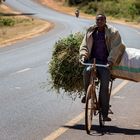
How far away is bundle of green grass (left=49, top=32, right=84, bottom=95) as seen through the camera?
9.95 m

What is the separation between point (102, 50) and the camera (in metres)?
9.18

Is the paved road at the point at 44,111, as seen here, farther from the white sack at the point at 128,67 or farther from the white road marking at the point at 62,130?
the white sack at the point at 128,67

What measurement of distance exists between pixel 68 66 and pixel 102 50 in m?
1.04

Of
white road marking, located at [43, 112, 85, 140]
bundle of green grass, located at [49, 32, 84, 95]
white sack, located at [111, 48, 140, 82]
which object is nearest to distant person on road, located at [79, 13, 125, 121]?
white sack, located at [111, 48, 140, 82]

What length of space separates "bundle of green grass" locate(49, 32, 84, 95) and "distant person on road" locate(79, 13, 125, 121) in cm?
80

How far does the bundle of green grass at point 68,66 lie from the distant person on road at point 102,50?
804 mm

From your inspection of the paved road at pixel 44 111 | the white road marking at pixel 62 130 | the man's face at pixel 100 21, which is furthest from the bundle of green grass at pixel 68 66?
the man's face at pixel 100 21

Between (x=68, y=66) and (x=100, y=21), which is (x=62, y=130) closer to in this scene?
(x=68, y=66)

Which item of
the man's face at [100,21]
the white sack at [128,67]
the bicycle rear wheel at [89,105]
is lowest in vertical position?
the bicycle rear wheel at [89,105]

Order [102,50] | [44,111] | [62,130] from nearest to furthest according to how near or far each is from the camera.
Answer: [62,130]
[102,50]
[44,111]

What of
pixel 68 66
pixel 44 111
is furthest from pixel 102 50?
pixel 44 111

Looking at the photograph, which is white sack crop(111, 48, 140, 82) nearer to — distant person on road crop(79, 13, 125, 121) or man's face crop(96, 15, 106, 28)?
distant person on road crop(79, 13, 125, 121)

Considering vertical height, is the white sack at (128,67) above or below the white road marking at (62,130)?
above

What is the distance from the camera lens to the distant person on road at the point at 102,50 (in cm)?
901
